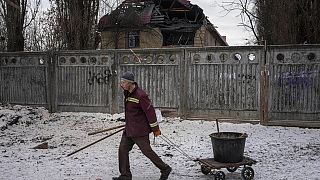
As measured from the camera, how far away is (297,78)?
10.3 metres

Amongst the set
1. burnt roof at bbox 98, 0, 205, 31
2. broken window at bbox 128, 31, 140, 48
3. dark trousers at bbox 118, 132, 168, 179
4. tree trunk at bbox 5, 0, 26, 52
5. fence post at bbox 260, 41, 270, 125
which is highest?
burnt roof at bbox 98, 0, 205, 31

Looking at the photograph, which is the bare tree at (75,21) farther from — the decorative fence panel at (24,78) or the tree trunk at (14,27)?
the decorative fence panel at (24,78)

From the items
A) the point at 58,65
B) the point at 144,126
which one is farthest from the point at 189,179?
the point at 58,65

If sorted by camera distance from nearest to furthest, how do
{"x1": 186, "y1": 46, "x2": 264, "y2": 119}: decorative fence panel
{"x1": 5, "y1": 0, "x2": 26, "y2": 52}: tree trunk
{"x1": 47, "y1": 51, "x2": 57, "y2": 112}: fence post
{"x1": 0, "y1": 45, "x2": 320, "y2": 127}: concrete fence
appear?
{"x1": 0, "y1": 45, "x2": 320, "y2": 127}: concrete fence < {"x1": 186, "y1": 46, "x2": 264, "y2": 119}: decorative fence panel < {"x1": 47, "y1": 51, "x2": 57, "y2": 112}: fence post < {"x1": 5, "y1": 0, "x2": 26, "y2": 52}: tree trunk

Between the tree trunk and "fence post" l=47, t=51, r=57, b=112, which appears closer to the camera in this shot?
"fence post" l=47, t=51, r=57, b=112

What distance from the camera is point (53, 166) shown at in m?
7.54

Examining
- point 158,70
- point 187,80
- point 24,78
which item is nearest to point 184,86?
point 187,80

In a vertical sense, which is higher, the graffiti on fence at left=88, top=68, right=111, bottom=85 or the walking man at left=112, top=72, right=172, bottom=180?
the graffiti on fence at left=88, top=68, right=111, bottom=85

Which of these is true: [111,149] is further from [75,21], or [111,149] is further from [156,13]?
[156,13]

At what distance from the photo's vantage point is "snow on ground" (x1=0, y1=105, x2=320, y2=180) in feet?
23.1

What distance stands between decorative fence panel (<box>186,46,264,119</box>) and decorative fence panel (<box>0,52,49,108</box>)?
4.88 m

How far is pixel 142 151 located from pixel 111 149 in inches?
103

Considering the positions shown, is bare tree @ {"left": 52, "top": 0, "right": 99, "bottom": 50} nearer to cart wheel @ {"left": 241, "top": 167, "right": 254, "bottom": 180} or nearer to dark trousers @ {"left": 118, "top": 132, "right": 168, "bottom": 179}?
dark trousers @ {"left": 118, "top": 132, "right": 168, "bottom": 179}

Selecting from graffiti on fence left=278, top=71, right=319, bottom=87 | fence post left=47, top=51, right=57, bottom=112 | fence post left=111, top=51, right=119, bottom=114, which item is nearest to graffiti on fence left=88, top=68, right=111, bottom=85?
fence post left=111, top=51, right=119, bottom=114
